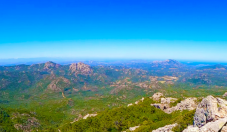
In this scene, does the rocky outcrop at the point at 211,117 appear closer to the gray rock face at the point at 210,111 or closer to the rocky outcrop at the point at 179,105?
the gray rock face at the point at 210,111

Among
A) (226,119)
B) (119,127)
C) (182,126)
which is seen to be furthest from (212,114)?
(119,127)

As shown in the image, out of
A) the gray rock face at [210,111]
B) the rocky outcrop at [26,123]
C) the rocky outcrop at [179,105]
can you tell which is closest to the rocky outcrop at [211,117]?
the gray rock face at [210,111]

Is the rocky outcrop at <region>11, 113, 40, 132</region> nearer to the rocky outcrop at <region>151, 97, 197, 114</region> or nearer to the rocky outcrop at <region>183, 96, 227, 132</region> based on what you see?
the rocky outcrop at <region>151, 97, 197, 114</region>

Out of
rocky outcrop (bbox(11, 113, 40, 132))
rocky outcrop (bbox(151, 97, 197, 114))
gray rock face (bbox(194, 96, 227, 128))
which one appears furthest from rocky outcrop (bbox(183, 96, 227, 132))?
rocky outcrop (bbox(11, 113, 40, 132))

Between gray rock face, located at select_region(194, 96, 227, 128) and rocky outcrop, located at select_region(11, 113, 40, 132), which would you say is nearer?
gray rock face, located at select_region(194, 96, 227, 128)

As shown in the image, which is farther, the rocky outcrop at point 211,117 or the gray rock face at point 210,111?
the gray rock face at point 210,111

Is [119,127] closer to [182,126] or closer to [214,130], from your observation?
[182,126]

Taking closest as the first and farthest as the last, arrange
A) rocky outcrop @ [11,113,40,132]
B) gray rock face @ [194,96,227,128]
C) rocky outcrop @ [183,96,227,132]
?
rocky outcrop @ [183,96,227,132], gray rock face @ [194,96,227,128], rocky outcrop @ [11,113,40,132]

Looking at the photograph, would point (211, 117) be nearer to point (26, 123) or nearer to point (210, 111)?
point (210, 111)
